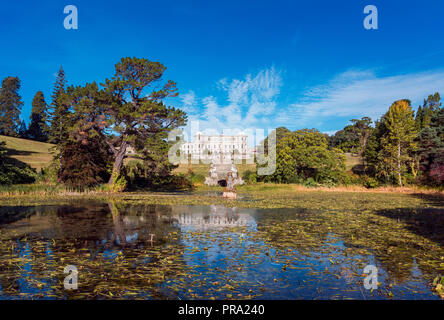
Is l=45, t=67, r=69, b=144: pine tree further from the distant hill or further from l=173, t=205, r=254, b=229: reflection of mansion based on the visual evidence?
l=173, t=205, r=254, b=229: reflection of mansion

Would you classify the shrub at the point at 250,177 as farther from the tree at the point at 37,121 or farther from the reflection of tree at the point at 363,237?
the tree at the point at 37,121

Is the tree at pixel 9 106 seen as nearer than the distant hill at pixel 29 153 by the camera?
No

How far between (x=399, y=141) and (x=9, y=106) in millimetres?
88975

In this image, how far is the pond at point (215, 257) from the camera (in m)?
6.87

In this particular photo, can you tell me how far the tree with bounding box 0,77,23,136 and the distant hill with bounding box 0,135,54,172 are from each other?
13.4 metres

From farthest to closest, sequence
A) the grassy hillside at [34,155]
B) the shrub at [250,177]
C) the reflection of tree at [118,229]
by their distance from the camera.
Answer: the shrub at [250,177] < the grassy hillside at [34,155] < the reflection of tree at [118,229]

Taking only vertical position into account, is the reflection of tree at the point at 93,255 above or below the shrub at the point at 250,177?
below

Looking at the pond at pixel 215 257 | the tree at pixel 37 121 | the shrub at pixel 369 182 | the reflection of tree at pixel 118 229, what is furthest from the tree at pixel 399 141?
the tree at pixel 37 121

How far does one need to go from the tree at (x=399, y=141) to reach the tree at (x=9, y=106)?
85.0 meters

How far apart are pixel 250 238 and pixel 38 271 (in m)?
7.53

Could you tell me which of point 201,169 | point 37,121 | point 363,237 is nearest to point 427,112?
point 201,169

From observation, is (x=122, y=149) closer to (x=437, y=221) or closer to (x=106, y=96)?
(x=106, y=96)

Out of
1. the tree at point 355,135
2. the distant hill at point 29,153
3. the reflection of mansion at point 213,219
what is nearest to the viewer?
the reflection of mansion at point 213,219

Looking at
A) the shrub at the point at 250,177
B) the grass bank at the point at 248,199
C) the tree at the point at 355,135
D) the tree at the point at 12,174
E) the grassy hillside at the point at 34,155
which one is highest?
the tree at the point at 355,135
